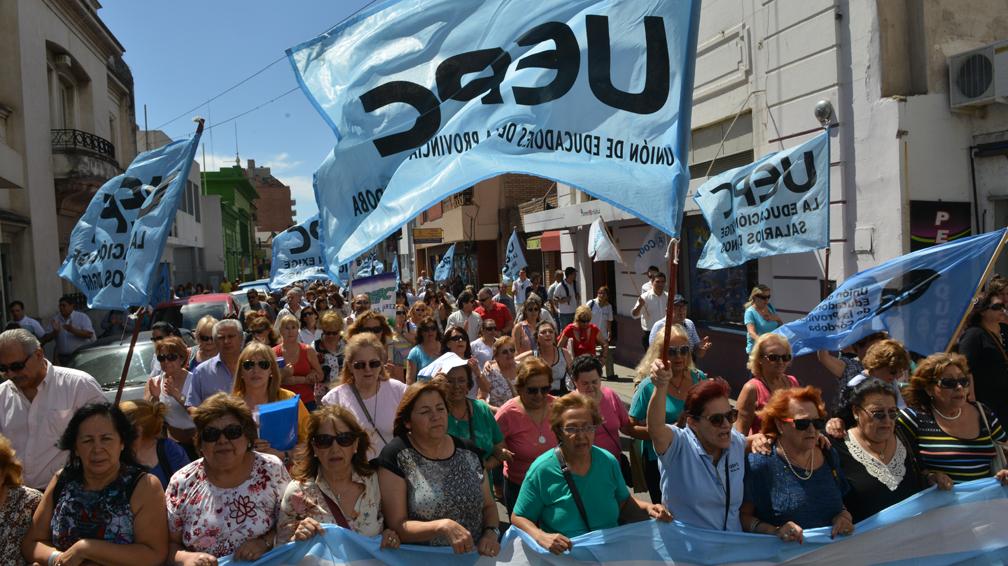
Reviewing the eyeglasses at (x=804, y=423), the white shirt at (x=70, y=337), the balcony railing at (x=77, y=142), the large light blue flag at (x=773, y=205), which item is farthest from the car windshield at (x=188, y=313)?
the eyeglasses at (x=804, y=423)

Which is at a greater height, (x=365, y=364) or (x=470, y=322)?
(x=365, y=364)

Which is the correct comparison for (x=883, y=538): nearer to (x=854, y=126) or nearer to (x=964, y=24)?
(x=854, y=126)

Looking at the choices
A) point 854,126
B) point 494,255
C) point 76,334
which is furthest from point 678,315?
point 494,255

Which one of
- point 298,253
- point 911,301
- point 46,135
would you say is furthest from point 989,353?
point 46,135

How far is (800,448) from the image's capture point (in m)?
3.84

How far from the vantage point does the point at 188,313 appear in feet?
45.1

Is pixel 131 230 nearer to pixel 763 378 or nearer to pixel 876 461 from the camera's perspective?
pixel 763 378

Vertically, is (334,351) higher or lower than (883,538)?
higher

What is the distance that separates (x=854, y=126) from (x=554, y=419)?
6.91m

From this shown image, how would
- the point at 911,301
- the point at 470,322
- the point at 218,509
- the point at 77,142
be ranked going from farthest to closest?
the point at 77,142 < the point at 470,322 < the point at 911,301 < the point at 218,509

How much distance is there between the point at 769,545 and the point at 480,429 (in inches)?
75.0

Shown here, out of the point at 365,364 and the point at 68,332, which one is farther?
the point at 68,332

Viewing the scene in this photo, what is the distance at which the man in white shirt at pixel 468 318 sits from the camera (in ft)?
34.3

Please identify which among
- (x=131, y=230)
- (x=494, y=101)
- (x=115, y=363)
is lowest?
(x=115, y=363)
